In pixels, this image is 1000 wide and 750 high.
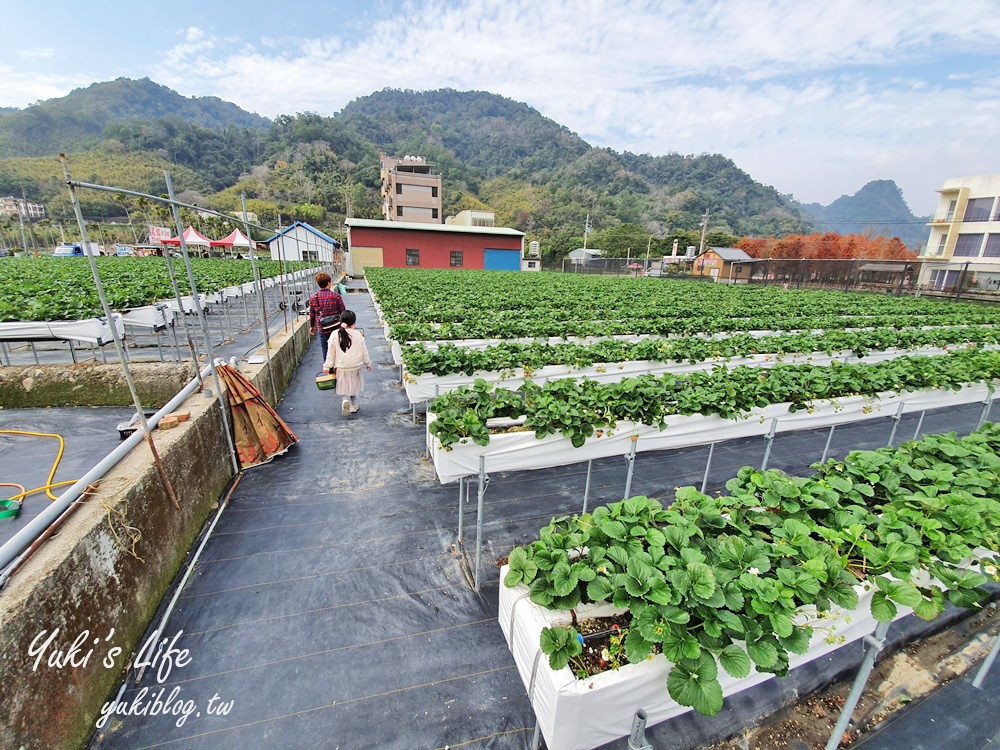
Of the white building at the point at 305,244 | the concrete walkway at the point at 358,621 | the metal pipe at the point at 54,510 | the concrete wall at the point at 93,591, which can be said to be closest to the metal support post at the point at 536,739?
the concrete walkway at the point at 358,621

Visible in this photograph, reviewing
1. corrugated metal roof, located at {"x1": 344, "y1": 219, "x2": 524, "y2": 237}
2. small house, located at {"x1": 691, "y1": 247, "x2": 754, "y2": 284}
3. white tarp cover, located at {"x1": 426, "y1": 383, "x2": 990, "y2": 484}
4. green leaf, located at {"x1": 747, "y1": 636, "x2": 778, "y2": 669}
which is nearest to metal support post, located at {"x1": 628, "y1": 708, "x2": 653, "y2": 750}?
green leaf, located at {"x1": 747, "y1": 636, "x2": 778, "y2": 669}

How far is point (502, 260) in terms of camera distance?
40.7m

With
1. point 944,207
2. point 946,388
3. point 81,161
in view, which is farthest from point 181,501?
point 81,161

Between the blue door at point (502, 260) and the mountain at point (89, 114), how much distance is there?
124 m

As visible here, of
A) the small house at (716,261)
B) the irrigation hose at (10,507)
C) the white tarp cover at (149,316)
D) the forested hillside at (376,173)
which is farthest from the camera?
the forested hillside at (376,173)

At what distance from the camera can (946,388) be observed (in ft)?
19.9

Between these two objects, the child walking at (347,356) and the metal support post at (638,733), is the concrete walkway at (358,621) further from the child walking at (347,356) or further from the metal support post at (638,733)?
the child walking at (347,356)

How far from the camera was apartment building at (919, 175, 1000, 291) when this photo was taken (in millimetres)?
37656

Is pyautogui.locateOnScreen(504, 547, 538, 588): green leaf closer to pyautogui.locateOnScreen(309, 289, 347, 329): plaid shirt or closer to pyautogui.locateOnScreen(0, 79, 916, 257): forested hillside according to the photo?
pyautogui.locateOnScreen(309, 289, 347, 329): plaid shirt

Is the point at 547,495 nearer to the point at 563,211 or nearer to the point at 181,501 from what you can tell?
the point at 181,501

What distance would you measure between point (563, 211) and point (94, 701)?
96428 millimetres

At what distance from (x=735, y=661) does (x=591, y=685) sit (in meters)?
0.64

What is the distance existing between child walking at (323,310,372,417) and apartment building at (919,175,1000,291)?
157ft

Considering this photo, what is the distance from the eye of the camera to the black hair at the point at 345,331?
6.35 m
